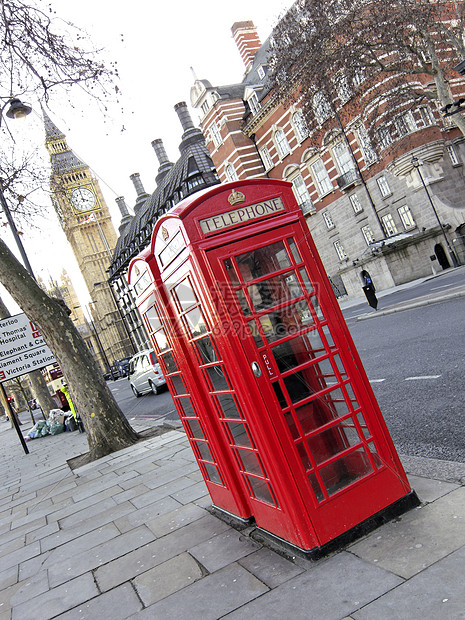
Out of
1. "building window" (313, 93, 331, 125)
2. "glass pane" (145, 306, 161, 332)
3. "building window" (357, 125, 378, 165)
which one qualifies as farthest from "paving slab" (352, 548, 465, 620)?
"building window" (357, 125, 378, 165)

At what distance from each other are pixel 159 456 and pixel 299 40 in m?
18.4

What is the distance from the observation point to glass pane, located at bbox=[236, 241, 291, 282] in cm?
337

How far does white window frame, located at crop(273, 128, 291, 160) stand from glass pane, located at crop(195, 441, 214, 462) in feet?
112

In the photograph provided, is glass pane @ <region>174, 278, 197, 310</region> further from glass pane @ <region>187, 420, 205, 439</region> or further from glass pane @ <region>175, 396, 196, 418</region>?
glass pane @ <region>187, 420, 205, 439</region>

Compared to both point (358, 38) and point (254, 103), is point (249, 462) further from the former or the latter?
point (254, 103)

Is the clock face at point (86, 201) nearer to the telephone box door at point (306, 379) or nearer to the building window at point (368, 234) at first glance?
the building window at point (368, 234)

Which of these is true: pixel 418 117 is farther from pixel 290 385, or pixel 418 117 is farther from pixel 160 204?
pixel 160 204

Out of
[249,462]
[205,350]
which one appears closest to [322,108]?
[205,350]

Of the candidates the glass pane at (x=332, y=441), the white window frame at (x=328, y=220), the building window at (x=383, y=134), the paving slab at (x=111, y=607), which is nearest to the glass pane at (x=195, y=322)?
the glass pane at (x=332, y=441)

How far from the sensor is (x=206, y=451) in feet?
15.0

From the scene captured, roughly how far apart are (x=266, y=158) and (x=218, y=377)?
123 ft

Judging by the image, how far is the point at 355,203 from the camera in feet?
104

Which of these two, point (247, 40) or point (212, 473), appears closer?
point (212, 473)

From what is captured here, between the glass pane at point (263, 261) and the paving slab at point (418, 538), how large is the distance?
1887 mm
